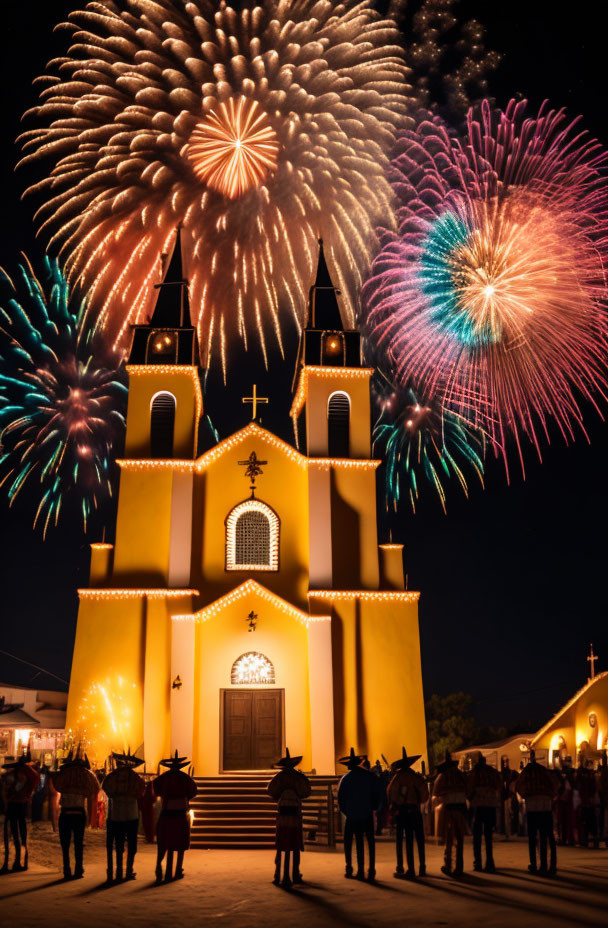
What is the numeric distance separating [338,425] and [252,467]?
10.2ft

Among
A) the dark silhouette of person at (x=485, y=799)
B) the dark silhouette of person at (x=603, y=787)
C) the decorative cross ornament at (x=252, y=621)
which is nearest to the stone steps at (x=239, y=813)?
the decorative cross ornament at (x=252, y=621)

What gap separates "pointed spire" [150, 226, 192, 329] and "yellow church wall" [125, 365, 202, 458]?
1.70 m

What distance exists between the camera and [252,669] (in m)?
26.2

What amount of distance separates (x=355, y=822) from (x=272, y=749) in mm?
12560

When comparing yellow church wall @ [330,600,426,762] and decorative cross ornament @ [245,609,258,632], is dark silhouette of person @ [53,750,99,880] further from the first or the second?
yellow church wall @ [330,600,426,762]

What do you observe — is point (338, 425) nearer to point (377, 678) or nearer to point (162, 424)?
point (162, 424)

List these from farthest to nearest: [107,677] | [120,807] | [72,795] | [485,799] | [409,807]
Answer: [107,677], [485,799], [409,807], [72,795], [120,807]

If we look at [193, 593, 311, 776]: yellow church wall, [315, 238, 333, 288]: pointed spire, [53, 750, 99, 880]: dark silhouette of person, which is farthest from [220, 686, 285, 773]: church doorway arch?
[315, 238, 333, 288]: pointed spire

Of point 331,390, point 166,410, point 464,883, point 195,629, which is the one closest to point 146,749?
point 195,629

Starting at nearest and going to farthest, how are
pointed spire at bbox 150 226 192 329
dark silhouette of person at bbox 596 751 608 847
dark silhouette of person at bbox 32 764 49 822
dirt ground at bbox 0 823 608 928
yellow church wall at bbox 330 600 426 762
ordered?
dirt ground at bbox 0 823 608 928 → dark silhouette of person at bbox 596 751 608 847 → dark silhouette of person at bbox 32 764 49 822 → yellow church wall at bbox 330 600 426 762 → pointed spire at bbox 150 226 192 329

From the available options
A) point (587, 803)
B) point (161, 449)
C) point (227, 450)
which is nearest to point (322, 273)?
point (227, 450)

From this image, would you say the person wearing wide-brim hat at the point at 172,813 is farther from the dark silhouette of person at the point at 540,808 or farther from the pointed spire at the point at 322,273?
the pointed spire at the point at 322,273

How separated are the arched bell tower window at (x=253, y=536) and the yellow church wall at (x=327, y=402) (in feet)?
8.29

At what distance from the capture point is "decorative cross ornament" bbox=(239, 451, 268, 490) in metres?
28.0
